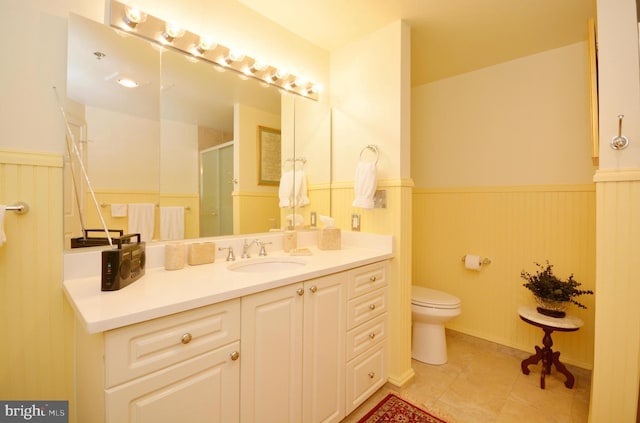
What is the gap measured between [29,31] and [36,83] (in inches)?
7.5

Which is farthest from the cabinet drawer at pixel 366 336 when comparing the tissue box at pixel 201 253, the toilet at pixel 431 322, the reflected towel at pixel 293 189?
the reflected towel at pixel 293 189

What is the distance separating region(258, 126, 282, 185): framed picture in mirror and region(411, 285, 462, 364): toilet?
140cm

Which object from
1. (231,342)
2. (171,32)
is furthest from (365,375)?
(171,32)

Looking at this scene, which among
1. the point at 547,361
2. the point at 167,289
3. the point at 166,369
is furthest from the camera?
the point at 547,361

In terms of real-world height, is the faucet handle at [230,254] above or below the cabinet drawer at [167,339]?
above

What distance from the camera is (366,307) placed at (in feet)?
5.45

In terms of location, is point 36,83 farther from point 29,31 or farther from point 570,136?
point 570,136

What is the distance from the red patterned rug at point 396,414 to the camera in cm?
158

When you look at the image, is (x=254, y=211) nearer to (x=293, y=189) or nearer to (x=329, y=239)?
(x=293, y=189)

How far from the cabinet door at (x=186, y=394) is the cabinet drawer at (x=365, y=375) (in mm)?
710

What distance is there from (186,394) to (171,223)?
845mm

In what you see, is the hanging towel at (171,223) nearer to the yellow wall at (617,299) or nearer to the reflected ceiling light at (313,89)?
the reflected ceiling light at (313,89)

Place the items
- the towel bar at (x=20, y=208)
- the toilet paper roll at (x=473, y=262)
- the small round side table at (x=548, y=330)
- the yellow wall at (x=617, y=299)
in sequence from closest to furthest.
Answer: the towel bar at (x=20, y=208) → the yellow wall at (x=617, y=299) → the small round side table at (x=548, y=330) → the toilet paper roll at (x=473, y=262)

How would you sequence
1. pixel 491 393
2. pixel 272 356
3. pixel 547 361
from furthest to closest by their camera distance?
1. pixel 547 361
2. pixel 491 393
3. pixel 272 356
